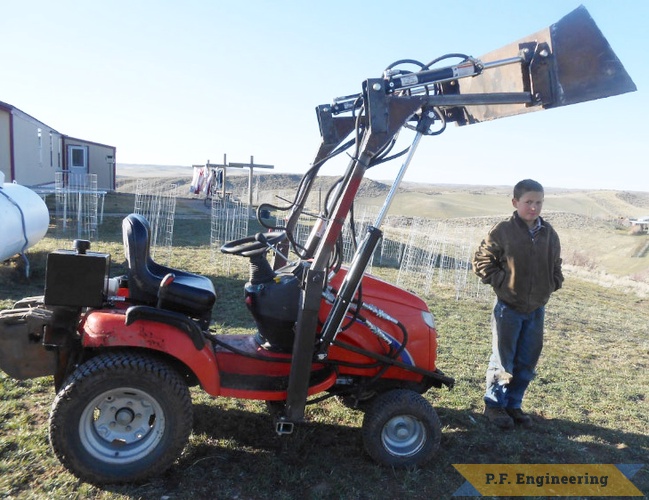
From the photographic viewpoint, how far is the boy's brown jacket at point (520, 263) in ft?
13.1

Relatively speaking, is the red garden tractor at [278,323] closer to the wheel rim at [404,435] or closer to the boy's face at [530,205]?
the wheel rim at [404,435]

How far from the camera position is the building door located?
85.6 ft

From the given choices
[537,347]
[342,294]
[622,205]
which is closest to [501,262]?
[537,347]

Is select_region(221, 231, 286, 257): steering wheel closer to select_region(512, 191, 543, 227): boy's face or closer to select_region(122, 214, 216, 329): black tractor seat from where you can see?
select_region(122, 214, 216, 329): black tractor seat

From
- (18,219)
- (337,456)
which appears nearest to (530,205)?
(337,456)

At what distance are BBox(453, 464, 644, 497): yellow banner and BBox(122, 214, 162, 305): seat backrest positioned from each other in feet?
7.14

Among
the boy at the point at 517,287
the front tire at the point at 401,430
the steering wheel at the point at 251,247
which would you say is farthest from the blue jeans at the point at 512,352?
the steering wheel at the point at 251,247

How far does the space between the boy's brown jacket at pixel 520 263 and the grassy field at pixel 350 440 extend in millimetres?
1037

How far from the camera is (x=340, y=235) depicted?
2.98 meters

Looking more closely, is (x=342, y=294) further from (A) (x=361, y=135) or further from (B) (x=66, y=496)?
(B) (x=66, y=496)

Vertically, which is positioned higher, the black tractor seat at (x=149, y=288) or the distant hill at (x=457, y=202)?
the black tractor seat at (x=149, y=288)

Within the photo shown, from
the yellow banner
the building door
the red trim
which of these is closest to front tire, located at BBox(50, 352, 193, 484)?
the red trim

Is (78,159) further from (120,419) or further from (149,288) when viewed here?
(120,419)

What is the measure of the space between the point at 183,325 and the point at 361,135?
1.47 metres
